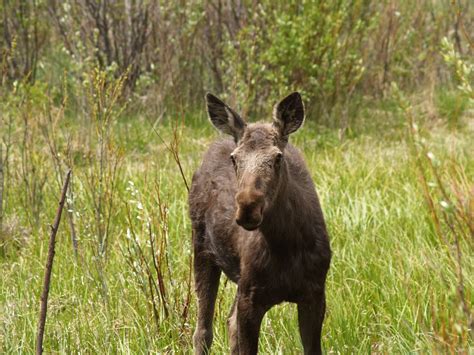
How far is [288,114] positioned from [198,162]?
3.97 m

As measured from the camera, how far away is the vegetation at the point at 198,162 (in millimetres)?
4227

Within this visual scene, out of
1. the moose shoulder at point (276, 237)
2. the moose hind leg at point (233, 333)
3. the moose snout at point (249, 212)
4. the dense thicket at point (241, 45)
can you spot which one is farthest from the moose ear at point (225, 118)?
the dense thicket at point (241, 45)

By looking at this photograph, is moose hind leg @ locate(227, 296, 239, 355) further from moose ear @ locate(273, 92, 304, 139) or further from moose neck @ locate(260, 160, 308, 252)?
moose ear @ locate(273, 92, 304, 139)

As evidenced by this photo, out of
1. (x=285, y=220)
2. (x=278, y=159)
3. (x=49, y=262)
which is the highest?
(x=278, y=159)

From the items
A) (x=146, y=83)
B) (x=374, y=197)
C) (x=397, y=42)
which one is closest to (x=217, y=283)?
(x=374, y=197)

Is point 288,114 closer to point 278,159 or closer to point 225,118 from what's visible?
point 225,118

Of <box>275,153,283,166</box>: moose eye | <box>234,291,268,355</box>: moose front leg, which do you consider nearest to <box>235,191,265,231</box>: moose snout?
<box>275,153,283,166</box>: moose eye

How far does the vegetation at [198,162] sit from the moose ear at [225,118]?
59cm

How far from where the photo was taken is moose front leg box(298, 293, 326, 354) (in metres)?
3.69

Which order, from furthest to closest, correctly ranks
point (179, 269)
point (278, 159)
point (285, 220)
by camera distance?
point (179, 269) → point (285, 220) → point (278, 159)

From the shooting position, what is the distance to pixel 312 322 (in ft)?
12.2

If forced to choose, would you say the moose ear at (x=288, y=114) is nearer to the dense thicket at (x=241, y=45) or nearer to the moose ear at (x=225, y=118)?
the moose ear at (x=225, y=118)

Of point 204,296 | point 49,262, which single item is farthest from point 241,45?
point 49,262

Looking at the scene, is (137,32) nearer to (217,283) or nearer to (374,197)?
(374,197)
